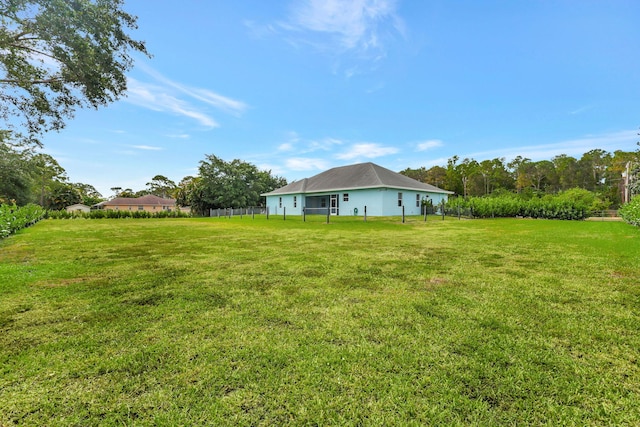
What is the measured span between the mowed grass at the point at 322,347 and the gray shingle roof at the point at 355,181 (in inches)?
728

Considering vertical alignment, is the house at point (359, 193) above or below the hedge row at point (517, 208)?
above

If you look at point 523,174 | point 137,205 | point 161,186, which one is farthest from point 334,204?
point 161,186

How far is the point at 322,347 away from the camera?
2.22 m

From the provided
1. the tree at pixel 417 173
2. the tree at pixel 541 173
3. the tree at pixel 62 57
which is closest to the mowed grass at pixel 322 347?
the tree at pixel 62 57

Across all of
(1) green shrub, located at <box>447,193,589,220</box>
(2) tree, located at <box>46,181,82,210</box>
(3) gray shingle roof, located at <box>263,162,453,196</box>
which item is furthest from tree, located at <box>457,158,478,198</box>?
(2) tree, located at <box>46,181,82,210</box>

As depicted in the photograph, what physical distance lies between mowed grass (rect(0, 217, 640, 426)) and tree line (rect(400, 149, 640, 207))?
180 ft

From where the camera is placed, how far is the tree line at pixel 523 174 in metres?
53.2

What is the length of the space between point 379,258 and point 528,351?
3.68 m

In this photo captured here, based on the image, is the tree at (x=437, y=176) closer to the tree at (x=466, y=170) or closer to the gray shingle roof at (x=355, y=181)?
the tree at (x=466, y=170)

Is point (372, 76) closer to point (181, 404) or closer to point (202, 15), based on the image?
point (202, 15)

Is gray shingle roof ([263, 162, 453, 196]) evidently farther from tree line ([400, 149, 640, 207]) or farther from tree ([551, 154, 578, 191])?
tree ([551, 154, 578, 191])

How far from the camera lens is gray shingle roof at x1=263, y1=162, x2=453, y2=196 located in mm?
22812

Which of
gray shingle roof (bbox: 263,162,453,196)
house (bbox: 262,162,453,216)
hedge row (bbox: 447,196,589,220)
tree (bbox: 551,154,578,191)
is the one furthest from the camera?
tree (bbox: 551,154,578,191)

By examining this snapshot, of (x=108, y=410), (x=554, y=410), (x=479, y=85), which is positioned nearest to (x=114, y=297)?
(x=108, y=410)
